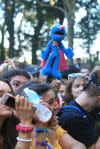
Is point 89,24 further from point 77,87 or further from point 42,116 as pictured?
point 42,116

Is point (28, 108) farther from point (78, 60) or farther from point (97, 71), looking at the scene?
point (78, 60)

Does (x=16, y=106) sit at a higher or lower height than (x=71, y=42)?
higher

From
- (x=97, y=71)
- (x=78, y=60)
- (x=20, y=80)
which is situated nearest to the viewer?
(x=97, y=71)

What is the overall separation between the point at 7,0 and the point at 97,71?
84.0ft


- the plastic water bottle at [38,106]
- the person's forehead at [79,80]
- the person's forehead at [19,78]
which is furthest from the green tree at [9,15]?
the plastic water bottle at [38,106]

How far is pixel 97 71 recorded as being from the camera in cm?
439

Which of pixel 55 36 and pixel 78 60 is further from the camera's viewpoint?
pixel 78 60

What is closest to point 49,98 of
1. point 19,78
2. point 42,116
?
point 42,116

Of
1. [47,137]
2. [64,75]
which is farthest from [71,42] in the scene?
[47,137]

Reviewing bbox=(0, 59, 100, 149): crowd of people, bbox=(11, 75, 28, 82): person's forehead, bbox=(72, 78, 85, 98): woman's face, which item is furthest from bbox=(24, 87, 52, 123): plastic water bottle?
bbox=(72, 78, 85, 98): woman's face

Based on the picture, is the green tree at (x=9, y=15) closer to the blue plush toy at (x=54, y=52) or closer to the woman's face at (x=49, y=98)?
the blue plush toy at (x=54, y=52)

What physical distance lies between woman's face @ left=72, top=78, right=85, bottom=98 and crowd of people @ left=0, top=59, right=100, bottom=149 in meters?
0.29

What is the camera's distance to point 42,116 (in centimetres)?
273

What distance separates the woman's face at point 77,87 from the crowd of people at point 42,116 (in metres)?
0.29
